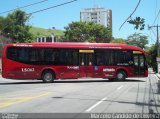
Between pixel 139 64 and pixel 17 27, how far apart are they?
128 ft

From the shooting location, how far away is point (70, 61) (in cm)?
3259

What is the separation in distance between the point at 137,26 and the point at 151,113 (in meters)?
4.50

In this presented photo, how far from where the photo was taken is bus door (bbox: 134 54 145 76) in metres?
34.3

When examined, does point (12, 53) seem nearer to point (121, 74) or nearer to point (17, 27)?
point (121, 74)

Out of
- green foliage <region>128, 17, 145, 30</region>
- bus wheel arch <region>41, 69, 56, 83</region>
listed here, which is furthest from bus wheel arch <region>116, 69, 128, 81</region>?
green foliage <region>128, 17, 145, 30</region>

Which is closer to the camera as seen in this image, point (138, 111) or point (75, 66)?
point (138, 111)

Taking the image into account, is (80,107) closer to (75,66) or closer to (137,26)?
(137,26)

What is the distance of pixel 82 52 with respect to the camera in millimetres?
32906

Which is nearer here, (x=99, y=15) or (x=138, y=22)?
(x=138, y=22)

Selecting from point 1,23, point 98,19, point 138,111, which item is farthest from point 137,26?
point 98,19

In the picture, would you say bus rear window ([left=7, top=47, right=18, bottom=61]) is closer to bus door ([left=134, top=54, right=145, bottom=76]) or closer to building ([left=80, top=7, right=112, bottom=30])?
bus door ([left=134, top=54, right=145, bottom=76])

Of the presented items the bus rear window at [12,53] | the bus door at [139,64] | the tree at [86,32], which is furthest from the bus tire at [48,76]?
the tree at [86,32]

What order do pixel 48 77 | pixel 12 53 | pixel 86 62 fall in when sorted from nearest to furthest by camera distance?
pixel 12 53 → pixel 48 77 → pixel 86 62

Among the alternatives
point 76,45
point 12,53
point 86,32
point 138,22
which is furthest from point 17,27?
point 138,22
